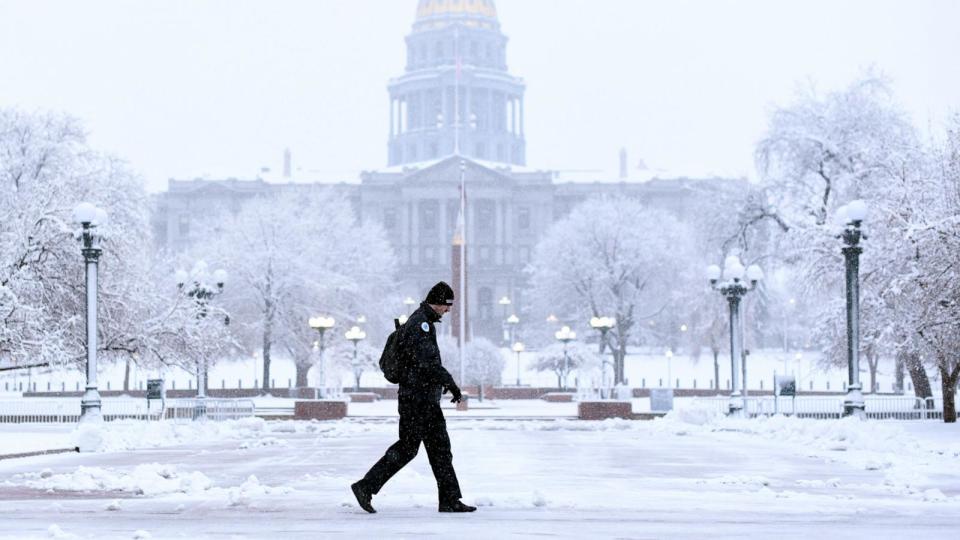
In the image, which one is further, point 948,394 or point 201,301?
point 201,301

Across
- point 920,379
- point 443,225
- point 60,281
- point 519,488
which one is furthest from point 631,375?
point 519,488

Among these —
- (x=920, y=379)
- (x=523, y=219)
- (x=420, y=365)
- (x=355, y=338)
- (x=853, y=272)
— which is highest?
(x=523, y=219)

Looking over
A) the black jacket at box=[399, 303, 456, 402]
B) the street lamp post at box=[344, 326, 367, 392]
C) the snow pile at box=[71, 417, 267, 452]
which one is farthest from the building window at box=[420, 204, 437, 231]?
the black jacket at box=[399, 303, 456, 402]

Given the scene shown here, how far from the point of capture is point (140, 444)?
25422 mm

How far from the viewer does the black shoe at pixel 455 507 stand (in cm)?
1213

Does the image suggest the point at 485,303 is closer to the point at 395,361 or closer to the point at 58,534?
the point at 395,361

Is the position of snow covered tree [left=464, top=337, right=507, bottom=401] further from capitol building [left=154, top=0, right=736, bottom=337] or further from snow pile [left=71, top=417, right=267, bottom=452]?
capitol building [left=154, top=0, right=736, bottom=337]

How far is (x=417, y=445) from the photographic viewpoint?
12031mm

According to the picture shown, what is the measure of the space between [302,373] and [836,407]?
31.6 meters

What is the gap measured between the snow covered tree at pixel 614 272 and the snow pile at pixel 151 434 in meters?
54.2

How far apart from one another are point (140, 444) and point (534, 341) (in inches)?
2945

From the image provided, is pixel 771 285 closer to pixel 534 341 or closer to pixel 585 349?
pixel 585 349

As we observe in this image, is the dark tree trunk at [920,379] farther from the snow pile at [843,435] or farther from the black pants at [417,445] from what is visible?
the black pants at [417,445]

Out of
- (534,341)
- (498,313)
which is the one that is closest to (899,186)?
(534,341)
